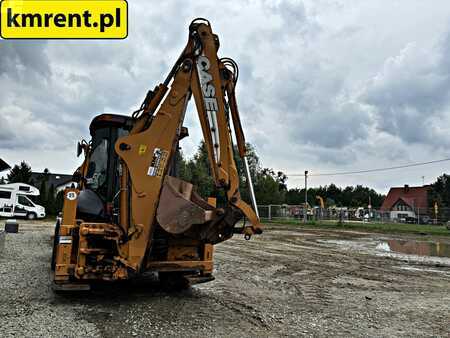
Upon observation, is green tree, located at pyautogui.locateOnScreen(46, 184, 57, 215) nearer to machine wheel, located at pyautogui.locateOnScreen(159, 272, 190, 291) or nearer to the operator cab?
the operator cab

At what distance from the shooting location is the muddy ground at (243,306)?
4578 millimetres

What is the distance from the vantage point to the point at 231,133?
5.21m

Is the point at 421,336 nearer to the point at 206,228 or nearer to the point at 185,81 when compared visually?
the point at 206,228

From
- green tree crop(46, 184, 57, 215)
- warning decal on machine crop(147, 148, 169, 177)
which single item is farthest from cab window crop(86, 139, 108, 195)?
green tree crop(46, 184, 57, 215)

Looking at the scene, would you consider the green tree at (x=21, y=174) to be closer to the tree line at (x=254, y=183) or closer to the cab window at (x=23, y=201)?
the tree line at (x=254, y=183)

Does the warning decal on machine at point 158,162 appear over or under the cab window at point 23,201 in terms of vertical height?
over

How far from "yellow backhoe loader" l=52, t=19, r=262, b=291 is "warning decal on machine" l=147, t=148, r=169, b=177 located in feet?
0.04

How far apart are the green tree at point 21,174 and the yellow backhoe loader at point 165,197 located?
46.2m

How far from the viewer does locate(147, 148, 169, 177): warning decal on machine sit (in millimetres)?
5125

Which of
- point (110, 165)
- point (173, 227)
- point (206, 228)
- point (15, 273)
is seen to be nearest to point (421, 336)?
point (206, 228)

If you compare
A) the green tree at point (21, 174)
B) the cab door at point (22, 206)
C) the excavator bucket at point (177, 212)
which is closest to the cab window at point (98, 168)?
the excavator bucket at point (177, 212)

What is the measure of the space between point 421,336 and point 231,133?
3155mm

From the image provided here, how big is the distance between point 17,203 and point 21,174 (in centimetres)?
2071

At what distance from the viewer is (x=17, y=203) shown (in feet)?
96.2
